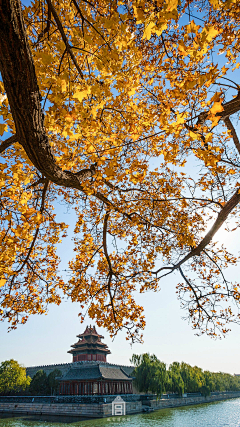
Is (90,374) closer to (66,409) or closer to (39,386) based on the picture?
(66,409)

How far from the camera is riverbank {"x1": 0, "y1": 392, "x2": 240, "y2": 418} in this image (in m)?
18.8

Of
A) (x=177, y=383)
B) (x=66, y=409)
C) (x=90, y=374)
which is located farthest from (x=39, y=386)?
(x=177, y=383)

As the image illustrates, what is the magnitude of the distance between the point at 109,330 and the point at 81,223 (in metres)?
2.23

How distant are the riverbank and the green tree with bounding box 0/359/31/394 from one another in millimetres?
856

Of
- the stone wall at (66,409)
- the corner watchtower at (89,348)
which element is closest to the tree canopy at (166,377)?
the stone wall at (66,409)

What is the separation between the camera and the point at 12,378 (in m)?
24.2

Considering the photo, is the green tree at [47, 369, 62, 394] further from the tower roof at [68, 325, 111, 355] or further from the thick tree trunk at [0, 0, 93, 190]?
the thick tree trunk at [0, 0, 93, 190]

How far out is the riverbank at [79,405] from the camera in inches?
739

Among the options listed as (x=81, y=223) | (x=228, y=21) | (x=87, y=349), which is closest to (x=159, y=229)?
(x=81, y=223)

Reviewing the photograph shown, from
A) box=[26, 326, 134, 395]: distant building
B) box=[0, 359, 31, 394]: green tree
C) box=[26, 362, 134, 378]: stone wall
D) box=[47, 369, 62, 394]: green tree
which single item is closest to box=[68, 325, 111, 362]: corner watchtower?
box=[26, 326, 134, 395]: distant building

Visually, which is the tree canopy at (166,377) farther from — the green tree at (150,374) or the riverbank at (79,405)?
the riverbank at (79,405)

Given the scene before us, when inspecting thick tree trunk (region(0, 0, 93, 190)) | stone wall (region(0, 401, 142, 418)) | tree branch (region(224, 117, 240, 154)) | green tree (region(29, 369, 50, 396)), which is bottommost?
stone wall (region(0, 401, 142, 418))

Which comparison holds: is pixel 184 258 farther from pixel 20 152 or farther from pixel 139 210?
pixel 20 152

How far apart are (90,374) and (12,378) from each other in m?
8.05
